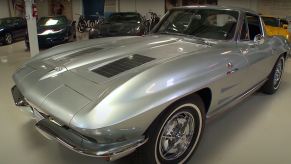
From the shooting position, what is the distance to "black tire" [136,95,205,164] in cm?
181

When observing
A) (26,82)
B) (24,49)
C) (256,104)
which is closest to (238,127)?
(256,104)

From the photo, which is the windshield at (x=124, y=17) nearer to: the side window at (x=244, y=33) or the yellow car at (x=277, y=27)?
the yellow car at (x=277, y=27)

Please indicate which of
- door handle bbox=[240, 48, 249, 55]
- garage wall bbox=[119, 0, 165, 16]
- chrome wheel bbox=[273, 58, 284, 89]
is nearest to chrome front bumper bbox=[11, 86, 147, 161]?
door handle bbox=[240, 48, 249, 55]

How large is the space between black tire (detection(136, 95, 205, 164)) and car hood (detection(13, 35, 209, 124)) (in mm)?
369

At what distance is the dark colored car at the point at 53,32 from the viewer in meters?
7.93

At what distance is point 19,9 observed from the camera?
13008 millimetres

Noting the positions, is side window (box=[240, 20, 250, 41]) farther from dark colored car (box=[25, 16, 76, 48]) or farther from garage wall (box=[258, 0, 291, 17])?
garage wall (box=[258, 0, 291, 17])

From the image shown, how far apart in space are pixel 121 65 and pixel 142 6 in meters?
11.1

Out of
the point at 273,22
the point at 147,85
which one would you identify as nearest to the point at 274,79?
the point at 147,85

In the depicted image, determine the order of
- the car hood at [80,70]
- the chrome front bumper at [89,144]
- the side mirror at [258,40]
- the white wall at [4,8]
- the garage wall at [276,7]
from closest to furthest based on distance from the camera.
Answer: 1. the chrome front bumper at [89,144]
2. the car hood at [80,70]
3. the side mirror at [258,40]
4. the garage wall at [276,7]
5. the white wall at [4,8]

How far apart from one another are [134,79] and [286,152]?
1637 millimetres

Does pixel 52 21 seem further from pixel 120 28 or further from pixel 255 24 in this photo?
pixel 255 24

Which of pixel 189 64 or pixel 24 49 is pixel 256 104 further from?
pixel 24 49

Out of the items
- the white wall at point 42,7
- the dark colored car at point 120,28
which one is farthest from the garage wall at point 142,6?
the dark colored car at point 120,28
